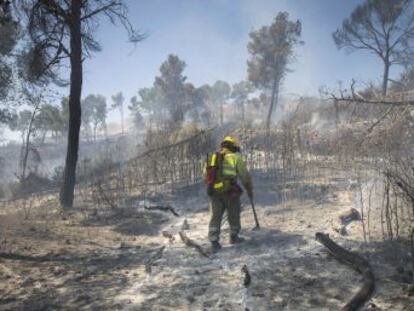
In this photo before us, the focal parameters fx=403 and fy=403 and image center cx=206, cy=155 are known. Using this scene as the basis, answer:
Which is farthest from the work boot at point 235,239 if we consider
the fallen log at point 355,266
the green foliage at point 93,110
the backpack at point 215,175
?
the green foliage at point 93,110

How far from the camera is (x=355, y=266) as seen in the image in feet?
17.0

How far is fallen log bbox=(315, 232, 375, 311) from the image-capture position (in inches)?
168

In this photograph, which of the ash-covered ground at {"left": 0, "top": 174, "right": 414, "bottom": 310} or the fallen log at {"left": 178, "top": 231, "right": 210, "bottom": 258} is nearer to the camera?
the ash-covered ground at {"left": 0, "top": 174, "right": 414, "bottom": 310}

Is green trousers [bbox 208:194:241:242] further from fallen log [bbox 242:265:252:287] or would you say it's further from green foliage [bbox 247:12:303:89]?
green foliage [bbox 247:12:303:89]

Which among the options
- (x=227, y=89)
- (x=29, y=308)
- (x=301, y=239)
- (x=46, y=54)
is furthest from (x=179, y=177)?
(x=227, y=89)

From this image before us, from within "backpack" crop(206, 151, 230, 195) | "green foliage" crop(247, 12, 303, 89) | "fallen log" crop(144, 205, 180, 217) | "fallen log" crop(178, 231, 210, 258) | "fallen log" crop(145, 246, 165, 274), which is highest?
"green foliage" crop(247, 12, 303, 89)

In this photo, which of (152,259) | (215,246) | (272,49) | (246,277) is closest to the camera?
(246,277)

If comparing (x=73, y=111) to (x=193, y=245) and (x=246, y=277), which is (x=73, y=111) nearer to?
(x=193, y=245)

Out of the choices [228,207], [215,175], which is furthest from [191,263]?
[215,175]

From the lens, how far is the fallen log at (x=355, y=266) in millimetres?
4277

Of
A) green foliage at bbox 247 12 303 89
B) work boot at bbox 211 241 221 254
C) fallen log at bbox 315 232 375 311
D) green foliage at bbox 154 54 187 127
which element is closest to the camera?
fallen log at bbox 315 232 375 311

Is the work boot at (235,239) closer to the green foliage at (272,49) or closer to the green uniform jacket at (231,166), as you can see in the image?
the green uniform jacket at (231,166)

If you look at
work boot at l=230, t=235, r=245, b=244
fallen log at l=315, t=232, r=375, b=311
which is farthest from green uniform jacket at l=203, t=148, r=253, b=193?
fallen log at l=315, t=232, r=375, b=311

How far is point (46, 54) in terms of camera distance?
1094 cm
